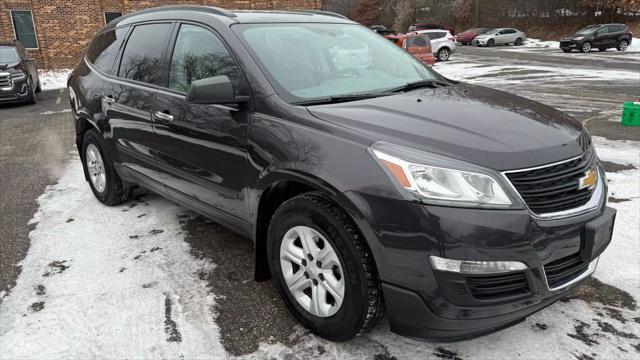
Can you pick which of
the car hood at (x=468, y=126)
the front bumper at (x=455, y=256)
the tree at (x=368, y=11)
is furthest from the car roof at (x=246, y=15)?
the tree at (x=368, y=11)

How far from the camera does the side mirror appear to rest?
2750 mm

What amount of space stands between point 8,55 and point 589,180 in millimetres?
14254

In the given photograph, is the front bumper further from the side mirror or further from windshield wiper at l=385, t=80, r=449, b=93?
windshield wiper at l=385, t=80, r=449, b=93

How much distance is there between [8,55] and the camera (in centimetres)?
1266

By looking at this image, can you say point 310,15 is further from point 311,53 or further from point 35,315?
point 35,315

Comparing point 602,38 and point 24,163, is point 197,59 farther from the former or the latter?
point 602,38

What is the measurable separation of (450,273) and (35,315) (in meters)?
2.49

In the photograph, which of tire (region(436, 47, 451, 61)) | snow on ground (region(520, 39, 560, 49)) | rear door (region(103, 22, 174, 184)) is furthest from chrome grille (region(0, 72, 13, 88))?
snow on ground (region(520, 39, 560, 49))

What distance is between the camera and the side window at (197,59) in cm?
313

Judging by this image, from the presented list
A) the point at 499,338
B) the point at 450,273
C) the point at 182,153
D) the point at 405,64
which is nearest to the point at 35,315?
the point at 182,153

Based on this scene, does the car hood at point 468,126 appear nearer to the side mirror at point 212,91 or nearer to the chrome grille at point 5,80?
the side mirror at point 212,91

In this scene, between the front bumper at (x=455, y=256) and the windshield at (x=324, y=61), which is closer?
the front bumper at (x=455, y=256)

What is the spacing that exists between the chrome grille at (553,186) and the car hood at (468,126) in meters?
0.04

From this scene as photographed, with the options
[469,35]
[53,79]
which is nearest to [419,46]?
[53,79]
